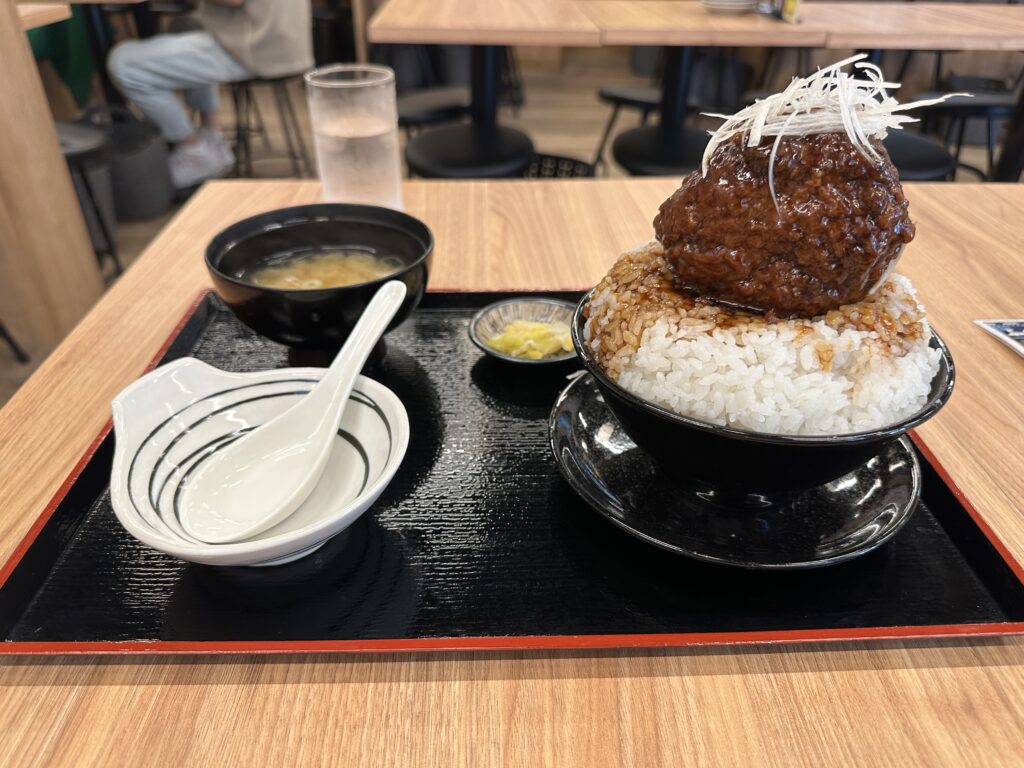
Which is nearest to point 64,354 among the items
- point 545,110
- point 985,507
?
point 985,507

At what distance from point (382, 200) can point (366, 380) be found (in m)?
0.98

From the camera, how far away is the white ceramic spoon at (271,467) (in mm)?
778

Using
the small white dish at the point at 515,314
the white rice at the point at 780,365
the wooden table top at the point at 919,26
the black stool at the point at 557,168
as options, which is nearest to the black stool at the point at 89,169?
the black stool at the point at 557,168

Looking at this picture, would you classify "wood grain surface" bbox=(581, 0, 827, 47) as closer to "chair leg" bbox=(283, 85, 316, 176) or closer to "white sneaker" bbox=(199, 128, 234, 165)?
"chair leg" bbox=(283, 85, 316, 176)

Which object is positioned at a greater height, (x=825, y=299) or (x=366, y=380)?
(x=825, y=299)

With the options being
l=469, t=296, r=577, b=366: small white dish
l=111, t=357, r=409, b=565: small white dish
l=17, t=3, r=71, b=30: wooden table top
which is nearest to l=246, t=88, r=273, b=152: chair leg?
l=17, t=3, r=71, b=30: wooden table top

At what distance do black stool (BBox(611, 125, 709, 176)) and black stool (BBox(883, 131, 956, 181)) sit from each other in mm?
725

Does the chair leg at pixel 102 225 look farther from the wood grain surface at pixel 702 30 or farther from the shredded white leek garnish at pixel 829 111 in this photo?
the shredded white leek garnish at pixel 829 111

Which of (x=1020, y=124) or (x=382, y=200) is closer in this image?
(x=382, y=200)

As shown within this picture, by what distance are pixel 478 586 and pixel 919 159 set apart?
272cm

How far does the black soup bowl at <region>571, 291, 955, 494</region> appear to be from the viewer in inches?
26.9

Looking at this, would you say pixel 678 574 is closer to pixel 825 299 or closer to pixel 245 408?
pixel 825 299

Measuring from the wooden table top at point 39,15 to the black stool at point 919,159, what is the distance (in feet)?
10.3

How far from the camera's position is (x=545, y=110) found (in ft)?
20.6
